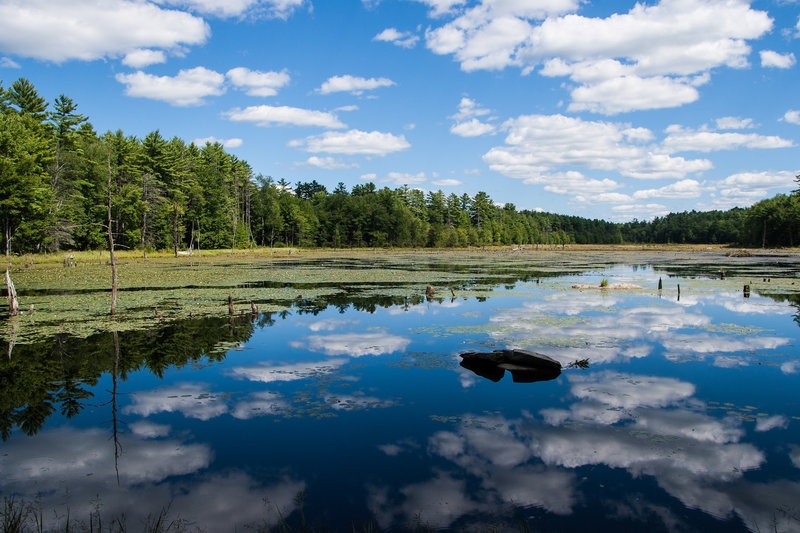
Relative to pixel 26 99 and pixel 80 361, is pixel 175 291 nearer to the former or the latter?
pixel 80 361

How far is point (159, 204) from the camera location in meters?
79.0

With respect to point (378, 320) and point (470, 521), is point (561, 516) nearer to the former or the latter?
point (470, 521)

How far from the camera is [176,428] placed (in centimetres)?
1111

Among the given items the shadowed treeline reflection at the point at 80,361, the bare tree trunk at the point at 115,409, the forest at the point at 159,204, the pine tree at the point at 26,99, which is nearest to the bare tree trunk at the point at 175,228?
the forest at the point at 159,204

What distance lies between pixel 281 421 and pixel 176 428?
234 centimetres

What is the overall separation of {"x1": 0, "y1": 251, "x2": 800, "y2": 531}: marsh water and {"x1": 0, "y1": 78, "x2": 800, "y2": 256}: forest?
757 cm

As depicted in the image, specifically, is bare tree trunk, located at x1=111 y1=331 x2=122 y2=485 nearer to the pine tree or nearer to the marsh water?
the marsh water

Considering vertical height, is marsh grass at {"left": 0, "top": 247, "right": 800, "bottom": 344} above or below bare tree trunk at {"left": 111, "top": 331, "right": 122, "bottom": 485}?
above

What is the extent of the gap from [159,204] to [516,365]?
7765 centimetres

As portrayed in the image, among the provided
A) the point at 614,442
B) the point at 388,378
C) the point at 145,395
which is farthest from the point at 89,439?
the point at 614,442

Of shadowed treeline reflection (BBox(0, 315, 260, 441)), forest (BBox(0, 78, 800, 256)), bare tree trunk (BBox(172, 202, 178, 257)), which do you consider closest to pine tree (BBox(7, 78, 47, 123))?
forest (BBox(0, 78, 800, 256))

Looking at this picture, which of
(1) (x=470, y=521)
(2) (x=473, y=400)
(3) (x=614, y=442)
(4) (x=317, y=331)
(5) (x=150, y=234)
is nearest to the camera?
(1) (x=470, y=521)

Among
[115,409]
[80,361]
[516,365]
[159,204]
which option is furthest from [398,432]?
[159,204]

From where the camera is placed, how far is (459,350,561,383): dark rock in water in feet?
49.4
